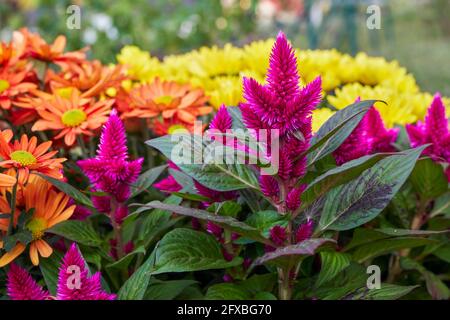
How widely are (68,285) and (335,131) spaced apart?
0.42 meters

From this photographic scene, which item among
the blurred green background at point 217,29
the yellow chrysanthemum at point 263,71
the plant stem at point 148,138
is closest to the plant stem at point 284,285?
the plant stem at point 148,138

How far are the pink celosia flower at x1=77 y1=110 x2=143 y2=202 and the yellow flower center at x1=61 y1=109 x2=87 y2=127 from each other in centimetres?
27

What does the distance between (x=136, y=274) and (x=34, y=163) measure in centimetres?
26

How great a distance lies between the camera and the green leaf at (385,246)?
1.08 m

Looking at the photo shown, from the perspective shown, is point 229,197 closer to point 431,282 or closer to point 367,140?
point 367,140

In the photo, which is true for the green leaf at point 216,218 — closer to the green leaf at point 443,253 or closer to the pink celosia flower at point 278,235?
the pink celosia flower at point 278,235

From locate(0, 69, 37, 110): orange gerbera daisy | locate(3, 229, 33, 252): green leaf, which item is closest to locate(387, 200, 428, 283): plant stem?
locate(3, 229, 33, 252): green leaf

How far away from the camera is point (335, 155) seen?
118 centimetres

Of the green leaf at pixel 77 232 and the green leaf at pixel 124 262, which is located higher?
the green leaf at pixel 77 232

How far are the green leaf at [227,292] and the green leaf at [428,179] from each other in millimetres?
395

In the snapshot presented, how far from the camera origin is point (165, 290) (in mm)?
1098

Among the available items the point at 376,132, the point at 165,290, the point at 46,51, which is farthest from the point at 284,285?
the point at 46,51

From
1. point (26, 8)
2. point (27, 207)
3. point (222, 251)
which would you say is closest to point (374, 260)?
point (222, 251)

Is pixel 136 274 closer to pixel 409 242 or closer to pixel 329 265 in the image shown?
pixel 329 265
